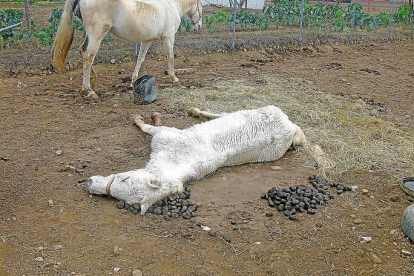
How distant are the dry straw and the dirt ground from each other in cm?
30

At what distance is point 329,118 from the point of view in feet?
21.5

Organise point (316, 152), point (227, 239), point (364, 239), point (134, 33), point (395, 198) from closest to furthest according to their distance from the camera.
A: point (227, 239)
point (364, 239)
point (395, 198)
point (316, 152)
point (134, 33)

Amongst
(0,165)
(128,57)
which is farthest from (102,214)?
(128,57)

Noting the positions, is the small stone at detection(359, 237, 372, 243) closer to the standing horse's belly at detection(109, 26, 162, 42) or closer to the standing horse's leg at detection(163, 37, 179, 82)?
the standing horse's belly at detection(109, 26, 162, 42)

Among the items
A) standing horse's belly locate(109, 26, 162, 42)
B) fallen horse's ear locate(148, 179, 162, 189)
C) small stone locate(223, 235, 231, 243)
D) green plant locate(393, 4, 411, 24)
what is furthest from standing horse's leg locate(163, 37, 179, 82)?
green plant locate(393, 4, 411, 24)

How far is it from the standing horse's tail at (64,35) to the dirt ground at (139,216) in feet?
2.15

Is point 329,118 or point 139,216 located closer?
point 139,216

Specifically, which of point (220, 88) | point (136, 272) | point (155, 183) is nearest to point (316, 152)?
point (155, 183)

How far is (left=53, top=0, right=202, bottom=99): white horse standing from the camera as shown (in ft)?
21.1

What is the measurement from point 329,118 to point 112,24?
403cm

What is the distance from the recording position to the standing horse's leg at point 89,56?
6.60 m

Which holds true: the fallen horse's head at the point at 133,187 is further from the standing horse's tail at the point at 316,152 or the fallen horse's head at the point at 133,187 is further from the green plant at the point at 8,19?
the green plant at the point at 8,19

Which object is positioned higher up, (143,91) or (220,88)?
(143,91)

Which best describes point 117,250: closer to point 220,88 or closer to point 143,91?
point 143,91
